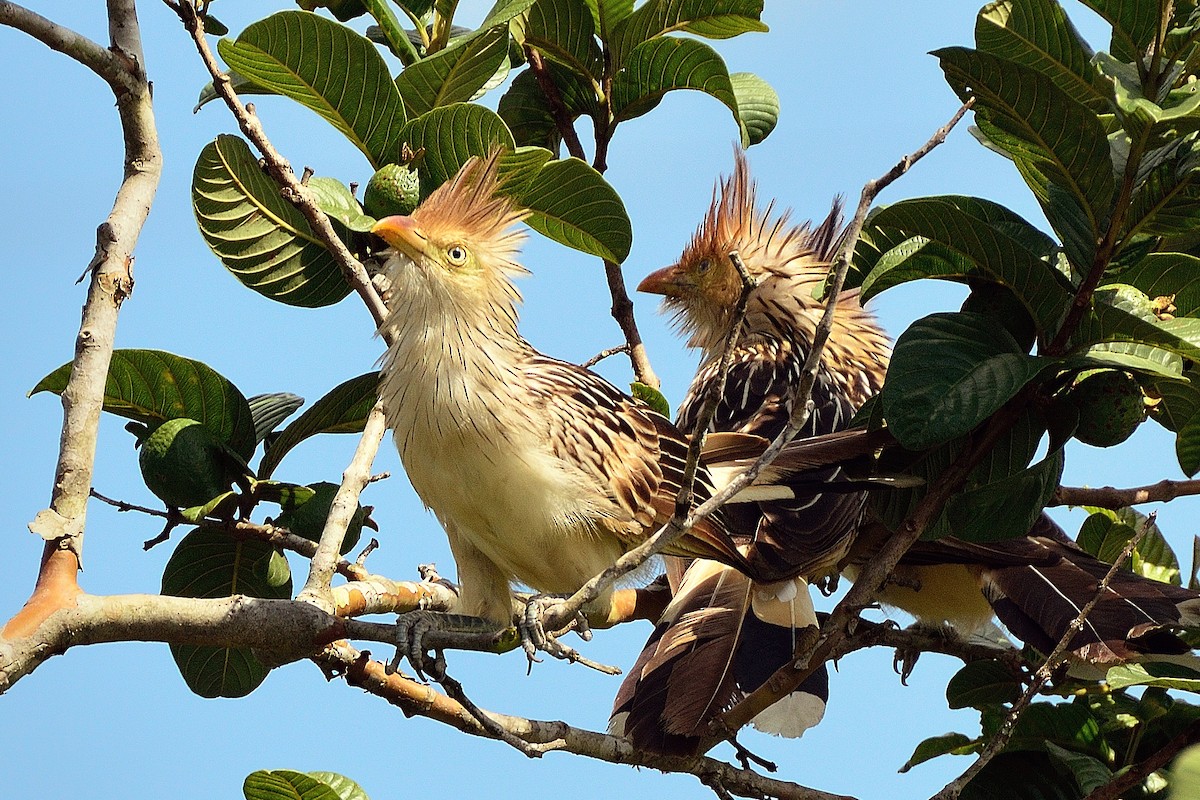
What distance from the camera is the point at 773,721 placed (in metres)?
3.16

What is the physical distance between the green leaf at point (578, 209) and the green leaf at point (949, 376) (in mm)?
843

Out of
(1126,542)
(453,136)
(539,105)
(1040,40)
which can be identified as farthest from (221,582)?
(1126,542)

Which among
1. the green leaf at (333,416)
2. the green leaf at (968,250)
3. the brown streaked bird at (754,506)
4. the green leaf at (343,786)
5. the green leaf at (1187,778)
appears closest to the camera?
the green leaf at (1187,778)

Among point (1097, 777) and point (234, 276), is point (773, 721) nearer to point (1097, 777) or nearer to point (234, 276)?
point (1097, 777)

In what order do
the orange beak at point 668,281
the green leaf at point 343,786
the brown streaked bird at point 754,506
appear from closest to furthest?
the green leaf at point 343,786 < the brown streaked bird at point 754,506 < the orange beak at point 668,281

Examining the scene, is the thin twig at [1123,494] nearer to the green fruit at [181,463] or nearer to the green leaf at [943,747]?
the green leaf at [943,747]

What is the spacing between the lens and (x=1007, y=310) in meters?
2.48

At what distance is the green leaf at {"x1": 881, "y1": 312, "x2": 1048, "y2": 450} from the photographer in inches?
85.6

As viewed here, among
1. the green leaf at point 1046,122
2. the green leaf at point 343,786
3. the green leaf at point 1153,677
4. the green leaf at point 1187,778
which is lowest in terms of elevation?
the green leaf at point 1187,778

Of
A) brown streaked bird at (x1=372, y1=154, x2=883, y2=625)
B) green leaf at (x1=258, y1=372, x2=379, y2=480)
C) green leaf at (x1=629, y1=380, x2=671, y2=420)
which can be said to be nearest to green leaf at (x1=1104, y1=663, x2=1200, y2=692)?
brown streaked bird at (x1=372, y1=154, x2=883, y2=625)

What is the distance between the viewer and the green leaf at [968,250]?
230 cm

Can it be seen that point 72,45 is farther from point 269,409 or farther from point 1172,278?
point 1172,278

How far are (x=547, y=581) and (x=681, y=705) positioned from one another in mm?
A: 483

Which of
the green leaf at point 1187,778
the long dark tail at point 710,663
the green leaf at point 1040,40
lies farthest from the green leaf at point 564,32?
the green leaf at point 1187,778
